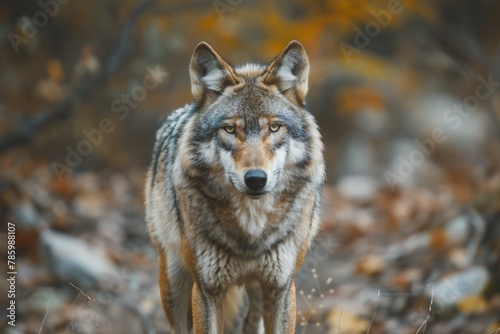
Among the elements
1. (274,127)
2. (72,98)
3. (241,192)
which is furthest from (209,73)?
(72,98)

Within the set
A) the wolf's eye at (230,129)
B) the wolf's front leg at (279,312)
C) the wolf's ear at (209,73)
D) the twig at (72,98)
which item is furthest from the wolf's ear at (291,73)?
the twig at (72,98)

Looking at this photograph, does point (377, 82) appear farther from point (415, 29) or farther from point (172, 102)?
point (172, 102)

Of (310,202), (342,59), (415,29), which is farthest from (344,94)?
(310,202)

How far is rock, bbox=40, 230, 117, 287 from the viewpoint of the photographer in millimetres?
8469

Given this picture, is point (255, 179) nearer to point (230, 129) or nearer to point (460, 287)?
point (230, 129)

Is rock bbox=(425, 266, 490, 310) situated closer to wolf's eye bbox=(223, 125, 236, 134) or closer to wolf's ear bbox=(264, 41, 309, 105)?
wolf's ear bbox=(264, 41, 309, 105)

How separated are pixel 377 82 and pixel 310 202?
8.92 m

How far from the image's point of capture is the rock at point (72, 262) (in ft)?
27.8

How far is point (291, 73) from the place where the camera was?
4.77 m

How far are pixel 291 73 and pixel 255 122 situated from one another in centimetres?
56

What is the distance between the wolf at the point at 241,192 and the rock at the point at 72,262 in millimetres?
3981

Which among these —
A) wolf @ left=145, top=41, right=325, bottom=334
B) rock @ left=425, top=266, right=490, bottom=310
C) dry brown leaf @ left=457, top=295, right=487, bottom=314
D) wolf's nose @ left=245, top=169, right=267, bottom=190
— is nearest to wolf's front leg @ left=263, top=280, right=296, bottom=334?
wolf @ left=145, top=41, right=325, bottom=334

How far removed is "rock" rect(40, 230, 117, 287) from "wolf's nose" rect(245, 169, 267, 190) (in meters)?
4.91

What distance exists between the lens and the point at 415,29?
42.4 ft
